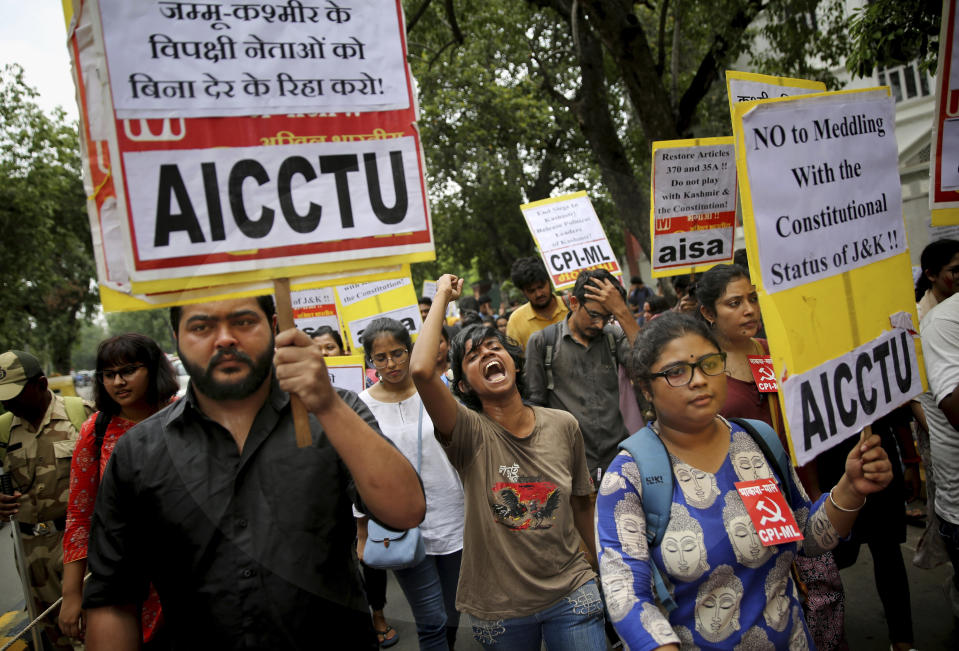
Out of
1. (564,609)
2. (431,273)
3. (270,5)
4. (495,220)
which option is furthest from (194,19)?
(431,273)

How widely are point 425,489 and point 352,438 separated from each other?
2.21 m

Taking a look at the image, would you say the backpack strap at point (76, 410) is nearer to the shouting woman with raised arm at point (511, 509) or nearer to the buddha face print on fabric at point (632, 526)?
the shouting woman with raised arm at point (511, 509)

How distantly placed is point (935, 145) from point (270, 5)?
98.9 inches

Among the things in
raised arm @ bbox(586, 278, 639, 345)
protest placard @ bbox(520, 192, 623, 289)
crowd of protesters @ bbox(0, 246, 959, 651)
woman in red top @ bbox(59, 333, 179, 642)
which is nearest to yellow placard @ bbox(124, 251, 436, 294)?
crowd of protesters @ bbox(0, 246, 959, 651)

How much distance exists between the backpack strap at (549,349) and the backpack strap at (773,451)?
2.06 meters

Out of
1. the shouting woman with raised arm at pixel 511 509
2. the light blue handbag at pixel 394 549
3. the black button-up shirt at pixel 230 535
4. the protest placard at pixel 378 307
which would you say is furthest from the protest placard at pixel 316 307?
the black button-up shirt at pixel 230 535

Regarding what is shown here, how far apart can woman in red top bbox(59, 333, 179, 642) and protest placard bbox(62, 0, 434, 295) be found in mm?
1400

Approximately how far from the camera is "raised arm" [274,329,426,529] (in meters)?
1.79

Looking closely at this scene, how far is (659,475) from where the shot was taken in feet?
7.20

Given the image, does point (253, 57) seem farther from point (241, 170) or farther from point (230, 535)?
point (230, 535)

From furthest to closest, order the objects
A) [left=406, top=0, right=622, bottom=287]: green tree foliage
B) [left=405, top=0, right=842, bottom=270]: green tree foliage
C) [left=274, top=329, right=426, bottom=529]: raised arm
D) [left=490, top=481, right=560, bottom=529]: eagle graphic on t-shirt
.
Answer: [left=406, top=0, right=622, bottom=287]: green tree foliage
[left=405, top=0, right=842, bottom=270]: green tree foliage
[left=490, top=481, right=560, bottom=529]: eagle graphic on t-shirt
[left=274, top=329, right=426, bottom=529]: raised arm

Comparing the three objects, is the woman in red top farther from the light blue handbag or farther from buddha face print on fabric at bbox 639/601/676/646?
buddha face print on fabric at bbox 639/601/676/646

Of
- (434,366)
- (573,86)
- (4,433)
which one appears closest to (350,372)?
(4,433)

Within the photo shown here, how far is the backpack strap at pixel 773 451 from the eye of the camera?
92.0 inches
